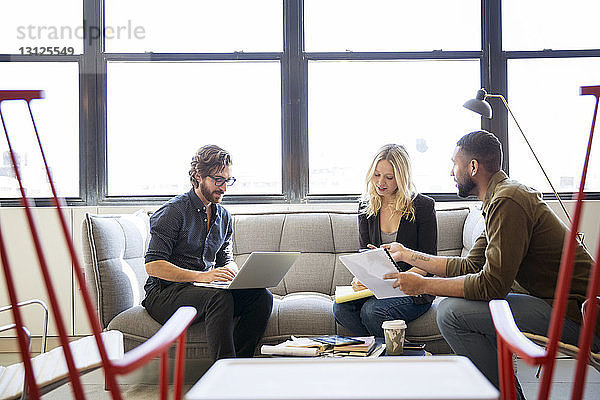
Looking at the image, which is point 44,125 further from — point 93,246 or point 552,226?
point 552,226

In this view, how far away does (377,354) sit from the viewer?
2.56 metres

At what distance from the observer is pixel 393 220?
134 inches

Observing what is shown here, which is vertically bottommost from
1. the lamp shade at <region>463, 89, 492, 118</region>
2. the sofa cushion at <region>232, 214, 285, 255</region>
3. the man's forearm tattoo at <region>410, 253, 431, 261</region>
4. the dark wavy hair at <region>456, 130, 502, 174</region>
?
the man's forearm tattoo at <region>410, 253, 431, 261</region>

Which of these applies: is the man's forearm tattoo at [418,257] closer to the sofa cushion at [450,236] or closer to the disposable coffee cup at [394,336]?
the disposable coffee cup at [394,336]

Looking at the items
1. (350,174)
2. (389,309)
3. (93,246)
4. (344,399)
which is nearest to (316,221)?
(350,174)

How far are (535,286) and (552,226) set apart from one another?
253 millimetres

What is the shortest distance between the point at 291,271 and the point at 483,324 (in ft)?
5.23

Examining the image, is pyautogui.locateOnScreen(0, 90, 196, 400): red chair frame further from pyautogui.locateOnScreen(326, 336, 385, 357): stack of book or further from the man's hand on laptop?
the man's hand on laptop

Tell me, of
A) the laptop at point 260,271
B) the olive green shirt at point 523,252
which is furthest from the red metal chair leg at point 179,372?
the olive green shirt at point 523,252

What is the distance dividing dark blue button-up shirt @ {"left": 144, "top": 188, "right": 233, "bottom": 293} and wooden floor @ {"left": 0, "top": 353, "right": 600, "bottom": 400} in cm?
52

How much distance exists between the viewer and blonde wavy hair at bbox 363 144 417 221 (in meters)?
3.36

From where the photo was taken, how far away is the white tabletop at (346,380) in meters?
1.01

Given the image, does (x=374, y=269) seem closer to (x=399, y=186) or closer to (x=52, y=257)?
(x=399, y=186)

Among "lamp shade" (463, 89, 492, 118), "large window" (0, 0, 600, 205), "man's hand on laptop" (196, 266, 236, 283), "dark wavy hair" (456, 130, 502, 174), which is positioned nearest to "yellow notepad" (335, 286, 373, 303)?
"man's hand on laptop" (196, 266, 236, 283)
